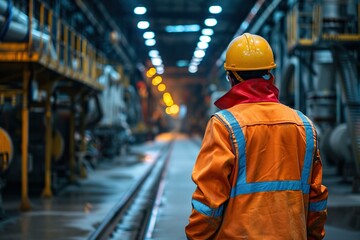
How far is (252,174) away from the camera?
7.67 ft

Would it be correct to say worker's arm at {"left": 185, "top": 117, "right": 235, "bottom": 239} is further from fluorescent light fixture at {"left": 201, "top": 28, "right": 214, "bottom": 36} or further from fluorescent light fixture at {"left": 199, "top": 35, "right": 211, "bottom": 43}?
fluorescent light fixture at {"left": 199, "top": 35, "right": 211, "bottom": 43}

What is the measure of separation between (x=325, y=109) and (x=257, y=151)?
44.7 ft

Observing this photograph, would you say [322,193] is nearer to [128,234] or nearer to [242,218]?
[242,218]

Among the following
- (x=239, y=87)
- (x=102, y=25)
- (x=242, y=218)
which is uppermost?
(x=102, y=25)

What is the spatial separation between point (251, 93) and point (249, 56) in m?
0.18

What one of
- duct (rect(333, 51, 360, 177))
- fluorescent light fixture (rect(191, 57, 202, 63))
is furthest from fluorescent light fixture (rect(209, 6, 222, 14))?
fluorescent light fixture (rect(191, 57, 202, 63))

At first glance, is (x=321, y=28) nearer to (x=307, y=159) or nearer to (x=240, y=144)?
(x=307, y=159)

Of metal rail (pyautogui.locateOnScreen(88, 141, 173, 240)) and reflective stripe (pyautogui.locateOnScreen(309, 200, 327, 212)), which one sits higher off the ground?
reflective stripe (pyautogui.locateOnScreen(309, 200, 327, 212))

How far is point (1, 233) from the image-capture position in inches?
307

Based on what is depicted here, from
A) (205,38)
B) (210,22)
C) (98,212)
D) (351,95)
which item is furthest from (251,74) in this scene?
(205,38)

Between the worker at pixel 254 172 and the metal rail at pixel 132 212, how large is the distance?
17.3 feet

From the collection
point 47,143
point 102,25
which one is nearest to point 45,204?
point 47,143

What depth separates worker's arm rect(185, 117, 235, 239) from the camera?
2.26 metres

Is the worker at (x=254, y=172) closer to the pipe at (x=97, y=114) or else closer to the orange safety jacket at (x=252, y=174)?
the orange safety jacket at (x=252, y=174)
